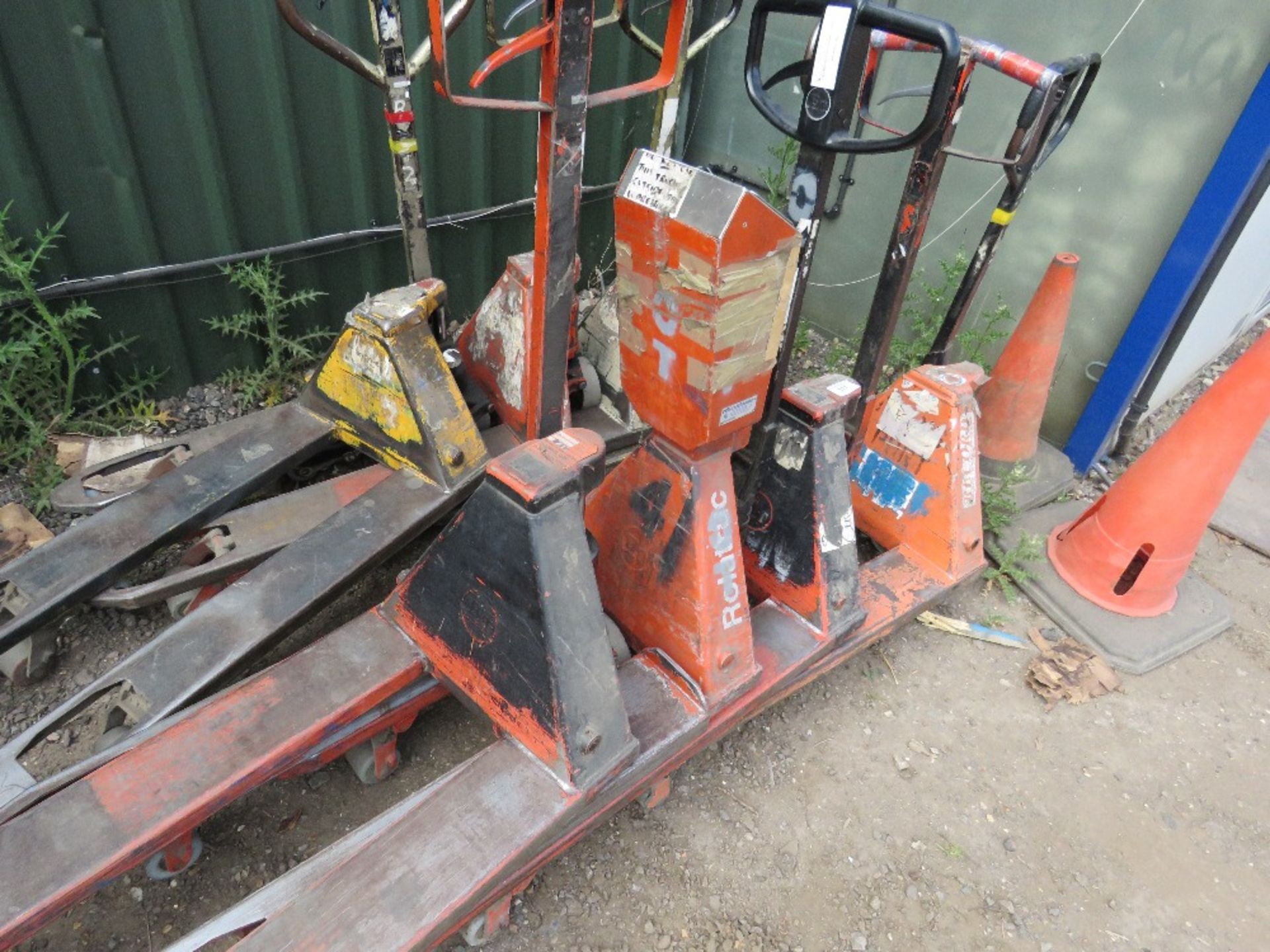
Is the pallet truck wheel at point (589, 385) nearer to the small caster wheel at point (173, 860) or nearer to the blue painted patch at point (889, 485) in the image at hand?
the blue painted patch at point (889, 485)

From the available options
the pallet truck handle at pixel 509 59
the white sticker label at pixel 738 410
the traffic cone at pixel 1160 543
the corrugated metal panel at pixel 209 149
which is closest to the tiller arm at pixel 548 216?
the pallet truck handle at pixel 509 59

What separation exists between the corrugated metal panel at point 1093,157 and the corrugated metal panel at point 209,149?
156 centimetres

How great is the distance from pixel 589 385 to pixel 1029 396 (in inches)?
74.1

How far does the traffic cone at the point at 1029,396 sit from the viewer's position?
10.8 feet

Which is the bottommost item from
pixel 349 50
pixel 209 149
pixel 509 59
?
pixel 209 149

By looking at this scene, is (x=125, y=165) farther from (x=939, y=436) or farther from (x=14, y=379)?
(x=939, y=436)

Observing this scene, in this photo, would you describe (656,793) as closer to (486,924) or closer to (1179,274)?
(486,924)

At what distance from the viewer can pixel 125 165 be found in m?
2.82

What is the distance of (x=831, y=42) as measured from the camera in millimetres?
1586

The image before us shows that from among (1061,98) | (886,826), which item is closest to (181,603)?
(886,826)

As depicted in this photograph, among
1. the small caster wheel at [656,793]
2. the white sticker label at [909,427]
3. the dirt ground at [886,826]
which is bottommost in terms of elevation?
the dirt ground at [886,826]

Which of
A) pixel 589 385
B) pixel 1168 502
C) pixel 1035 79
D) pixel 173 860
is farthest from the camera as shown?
pixel 589 385

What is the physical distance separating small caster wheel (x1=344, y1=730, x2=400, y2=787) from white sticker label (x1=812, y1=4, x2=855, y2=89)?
1.88 meters

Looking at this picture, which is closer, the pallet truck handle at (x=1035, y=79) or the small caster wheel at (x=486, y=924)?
the small caster wheel at (x=486, y=924)
